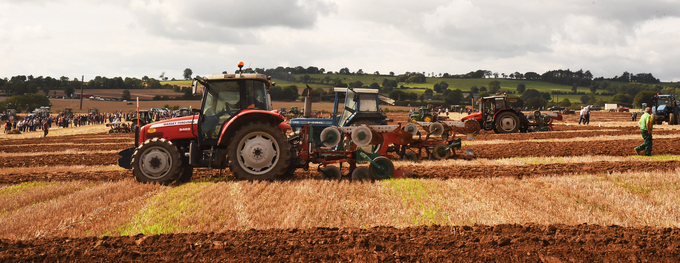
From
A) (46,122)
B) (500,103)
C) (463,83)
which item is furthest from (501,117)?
(463,83)

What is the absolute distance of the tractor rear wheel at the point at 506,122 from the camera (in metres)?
21.9

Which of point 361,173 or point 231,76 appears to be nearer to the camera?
point 231,76

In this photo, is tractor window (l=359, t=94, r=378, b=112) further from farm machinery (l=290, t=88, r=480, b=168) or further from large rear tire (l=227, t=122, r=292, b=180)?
large rear tire (l=227, t=122, r=292, b=180)

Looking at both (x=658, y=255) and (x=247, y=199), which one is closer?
(x=658, y=255)

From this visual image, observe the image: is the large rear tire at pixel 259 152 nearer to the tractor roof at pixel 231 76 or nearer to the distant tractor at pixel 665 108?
the tractor roof at pixel 231 76

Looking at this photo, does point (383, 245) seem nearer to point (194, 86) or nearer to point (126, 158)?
point (194, 86)

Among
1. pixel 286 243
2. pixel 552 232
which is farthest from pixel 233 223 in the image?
pixel 552 232

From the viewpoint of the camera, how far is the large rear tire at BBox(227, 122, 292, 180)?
324 inches

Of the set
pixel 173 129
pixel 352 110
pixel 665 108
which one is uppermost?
pixel 665 108

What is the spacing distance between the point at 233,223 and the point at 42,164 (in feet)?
35.4

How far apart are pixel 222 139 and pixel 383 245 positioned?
14.7ft

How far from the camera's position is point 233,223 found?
5.57 meters

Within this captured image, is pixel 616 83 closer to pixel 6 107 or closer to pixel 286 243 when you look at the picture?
pixel 6 107

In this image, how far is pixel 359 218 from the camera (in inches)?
227
